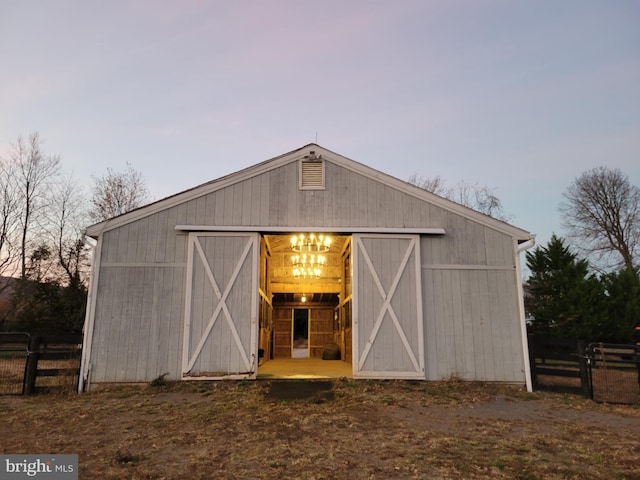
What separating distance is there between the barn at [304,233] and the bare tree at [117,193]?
18274mm

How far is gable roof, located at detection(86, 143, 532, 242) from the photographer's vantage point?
27.1 ft

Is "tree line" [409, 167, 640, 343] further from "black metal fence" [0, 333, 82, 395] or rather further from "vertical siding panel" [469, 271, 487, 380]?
"black metal fence" [0, 333, 82, 395]

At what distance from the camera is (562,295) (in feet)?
51.1

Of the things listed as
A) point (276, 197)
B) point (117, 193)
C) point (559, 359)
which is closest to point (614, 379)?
point (559, 359)

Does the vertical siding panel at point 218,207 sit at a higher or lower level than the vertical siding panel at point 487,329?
higher

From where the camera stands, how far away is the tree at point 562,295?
1498 cm

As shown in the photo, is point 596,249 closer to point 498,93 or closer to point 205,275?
point 498,93

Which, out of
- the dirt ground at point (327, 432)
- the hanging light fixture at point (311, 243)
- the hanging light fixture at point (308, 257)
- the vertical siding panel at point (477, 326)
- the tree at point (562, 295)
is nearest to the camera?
the dirt ground at point (327, 432)

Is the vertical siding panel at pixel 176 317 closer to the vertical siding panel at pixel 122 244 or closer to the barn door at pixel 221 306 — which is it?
the barn door at pixel 221 306

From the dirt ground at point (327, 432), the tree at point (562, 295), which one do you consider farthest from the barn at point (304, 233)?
the tree at point (562, 295)

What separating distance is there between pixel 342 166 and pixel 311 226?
61.4 inches

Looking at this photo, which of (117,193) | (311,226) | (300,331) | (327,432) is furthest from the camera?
(117,193)

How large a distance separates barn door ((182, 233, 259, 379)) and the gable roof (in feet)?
3.13

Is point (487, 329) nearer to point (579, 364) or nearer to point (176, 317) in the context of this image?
point (579, 364)
